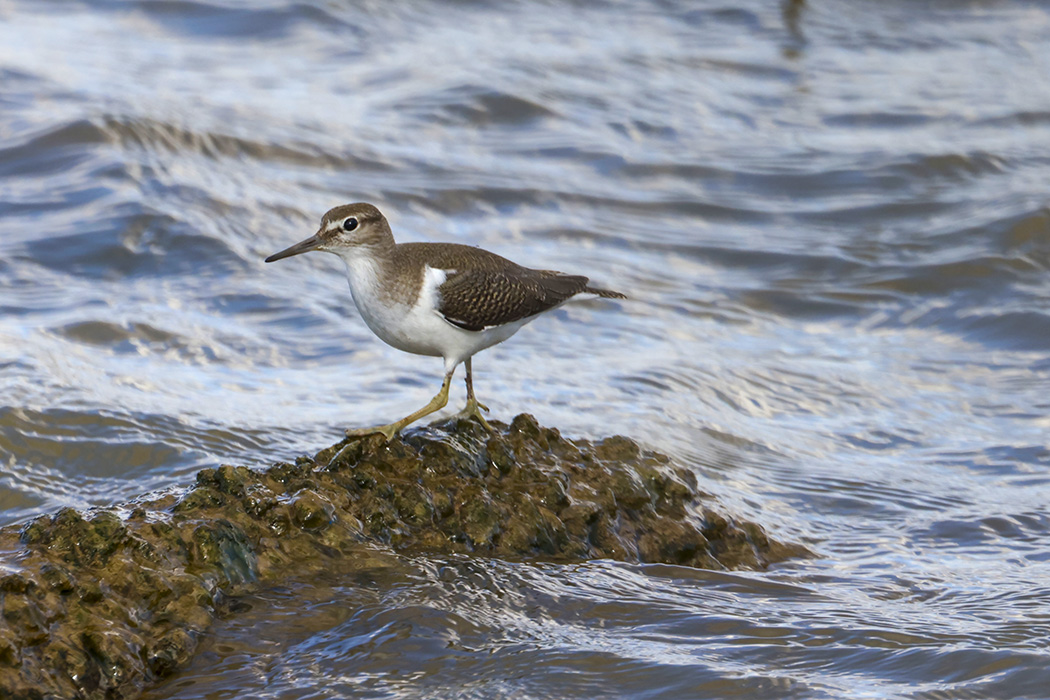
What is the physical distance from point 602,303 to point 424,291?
3.89 m

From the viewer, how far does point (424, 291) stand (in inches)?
175

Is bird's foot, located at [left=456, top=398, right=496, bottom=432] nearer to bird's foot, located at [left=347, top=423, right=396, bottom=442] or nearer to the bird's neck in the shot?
bird's foot, located at [left=347, top=423, right=396, bottom=442]

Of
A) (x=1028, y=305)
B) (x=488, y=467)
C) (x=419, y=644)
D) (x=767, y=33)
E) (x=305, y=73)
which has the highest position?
(x=767, y=33)

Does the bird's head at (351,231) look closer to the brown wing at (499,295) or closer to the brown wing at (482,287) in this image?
the brown wing at (482,287)

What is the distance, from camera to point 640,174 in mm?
10555

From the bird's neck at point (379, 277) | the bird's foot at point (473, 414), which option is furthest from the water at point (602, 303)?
the bird's neck at point (379, 277)

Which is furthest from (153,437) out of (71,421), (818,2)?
(818,2)

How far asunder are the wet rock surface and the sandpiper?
0.75 feet

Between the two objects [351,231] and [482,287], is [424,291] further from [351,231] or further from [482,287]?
[351,231]

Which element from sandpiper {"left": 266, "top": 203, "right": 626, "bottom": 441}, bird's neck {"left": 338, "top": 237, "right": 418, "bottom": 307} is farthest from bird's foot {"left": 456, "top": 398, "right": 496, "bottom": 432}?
bird's neck {"left": 338, "top": 237, "right": 418, "bottom": 307}

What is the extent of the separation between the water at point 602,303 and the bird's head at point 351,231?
123 cm

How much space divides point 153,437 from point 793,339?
13.9ft

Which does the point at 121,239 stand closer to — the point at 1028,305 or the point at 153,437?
the point at 153,437

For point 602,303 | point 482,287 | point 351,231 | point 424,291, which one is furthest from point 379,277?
point 602,303
